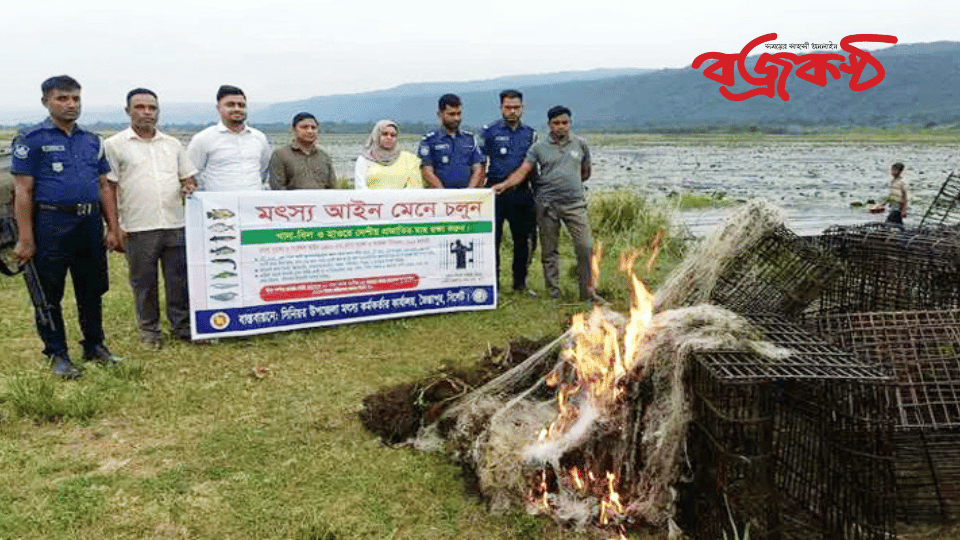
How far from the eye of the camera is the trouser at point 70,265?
6.10 metres

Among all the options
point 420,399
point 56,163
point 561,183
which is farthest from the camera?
point 561,183

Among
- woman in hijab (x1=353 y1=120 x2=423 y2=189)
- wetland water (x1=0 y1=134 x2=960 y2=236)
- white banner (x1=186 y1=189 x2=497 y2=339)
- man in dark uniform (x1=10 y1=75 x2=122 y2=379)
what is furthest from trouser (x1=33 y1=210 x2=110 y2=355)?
wetland water (x1=0 y1=134 x2=960 y2=236)

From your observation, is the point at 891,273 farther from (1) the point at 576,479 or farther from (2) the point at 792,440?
Answer: (1) the point at 576,479

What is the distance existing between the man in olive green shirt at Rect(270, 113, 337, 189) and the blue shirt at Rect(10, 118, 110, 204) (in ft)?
6.71

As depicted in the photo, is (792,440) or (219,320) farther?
(219,320)

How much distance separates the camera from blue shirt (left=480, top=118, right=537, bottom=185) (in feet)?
30.2

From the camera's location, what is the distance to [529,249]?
32.3 ft

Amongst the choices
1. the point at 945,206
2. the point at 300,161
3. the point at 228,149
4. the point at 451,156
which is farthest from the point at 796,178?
the point at 228,149

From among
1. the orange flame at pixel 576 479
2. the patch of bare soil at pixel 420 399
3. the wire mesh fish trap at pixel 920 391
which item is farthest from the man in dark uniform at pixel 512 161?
the orange flame at pixel 576 479

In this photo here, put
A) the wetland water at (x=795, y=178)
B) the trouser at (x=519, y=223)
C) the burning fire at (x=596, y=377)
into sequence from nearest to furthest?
1. the burning fire at (x=596, y=377)
2. the trouser at (x=519, y=223)
3. the wetland water at (x=795, y=178)

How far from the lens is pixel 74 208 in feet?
20.1

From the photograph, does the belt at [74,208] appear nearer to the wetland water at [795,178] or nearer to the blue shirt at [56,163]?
the blue shirt at [56,163]


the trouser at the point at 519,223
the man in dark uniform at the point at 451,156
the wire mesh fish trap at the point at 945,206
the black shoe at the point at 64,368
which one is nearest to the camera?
the black shoe at the point at 64,368

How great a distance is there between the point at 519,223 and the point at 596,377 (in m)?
5.14
